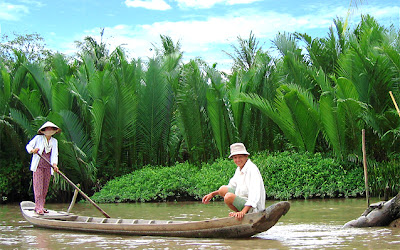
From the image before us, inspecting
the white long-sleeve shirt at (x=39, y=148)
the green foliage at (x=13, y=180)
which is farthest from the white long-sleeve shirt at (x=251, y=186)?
the green foliage at (x=13, y=180)

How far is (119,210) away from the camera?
36.9 feet

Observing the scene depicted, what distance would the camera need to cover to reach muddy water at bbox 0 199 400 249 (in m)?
6.04

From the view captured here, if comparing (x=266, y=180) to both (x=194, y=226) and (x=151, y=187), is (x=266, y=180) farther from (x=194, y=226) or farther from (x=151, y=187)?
(x=194, y=226)

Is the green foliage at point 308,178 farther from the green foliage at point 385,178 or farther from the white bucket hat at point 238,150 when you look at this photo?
the white bucket hat at point 238,150

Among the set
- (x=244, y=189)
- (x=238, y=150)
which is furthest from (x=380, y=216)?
(x=238, y=150)

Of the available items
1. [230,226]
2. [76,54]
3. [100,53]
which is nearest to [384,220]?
[230,226]

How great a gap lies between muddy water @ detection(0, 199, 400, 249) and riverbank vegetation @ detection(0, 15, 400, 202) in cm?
270

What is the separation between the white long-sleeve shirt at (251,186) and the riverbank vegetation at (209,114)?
5873 millimetres

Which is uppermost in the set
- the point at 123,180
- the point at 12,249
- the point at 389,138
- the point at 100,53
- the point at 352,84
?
the point at 100,53

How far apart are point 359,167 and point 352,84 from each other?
6.77ft

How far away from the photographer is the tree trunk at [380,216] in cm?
732

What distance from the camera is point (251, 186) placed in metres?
6.13

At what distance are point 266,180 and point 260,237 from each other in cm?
594

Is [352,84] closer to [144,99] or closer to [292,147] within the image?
[292,147]
